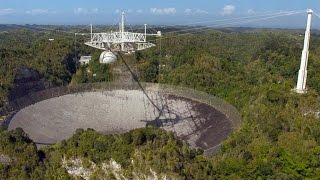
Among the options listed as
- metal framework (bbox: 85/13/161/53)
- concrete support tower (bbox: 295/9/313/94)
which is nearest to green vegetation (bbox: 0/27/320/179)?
concrete support tower (bbox: 295/9/313/94)

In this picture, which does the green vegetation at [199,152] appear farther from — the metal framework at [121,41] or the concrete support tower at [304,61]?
the metal framework at [121,41]

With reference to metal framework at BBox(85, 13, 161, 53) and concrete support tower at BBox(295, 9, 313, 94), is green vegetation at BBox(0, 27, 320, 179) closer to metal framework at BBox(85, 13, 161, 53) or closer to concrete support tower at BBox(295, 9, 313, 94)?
concrete support tower at BBox(295, 9, 313, 94)

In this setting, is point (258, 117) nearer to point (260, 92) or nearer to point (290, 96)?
point (290, 96)

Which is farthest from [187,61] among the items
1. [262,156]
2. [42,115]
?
[262,156]

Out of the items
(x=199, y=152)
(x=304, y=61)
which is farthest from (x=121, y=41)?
(x=304, y=61)

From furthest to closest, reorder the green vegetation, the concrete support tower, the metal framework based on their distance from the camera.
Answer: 1. the concrete support tower
2. the metal framework
3. the green vegetation

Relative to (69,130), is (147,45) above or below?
above
